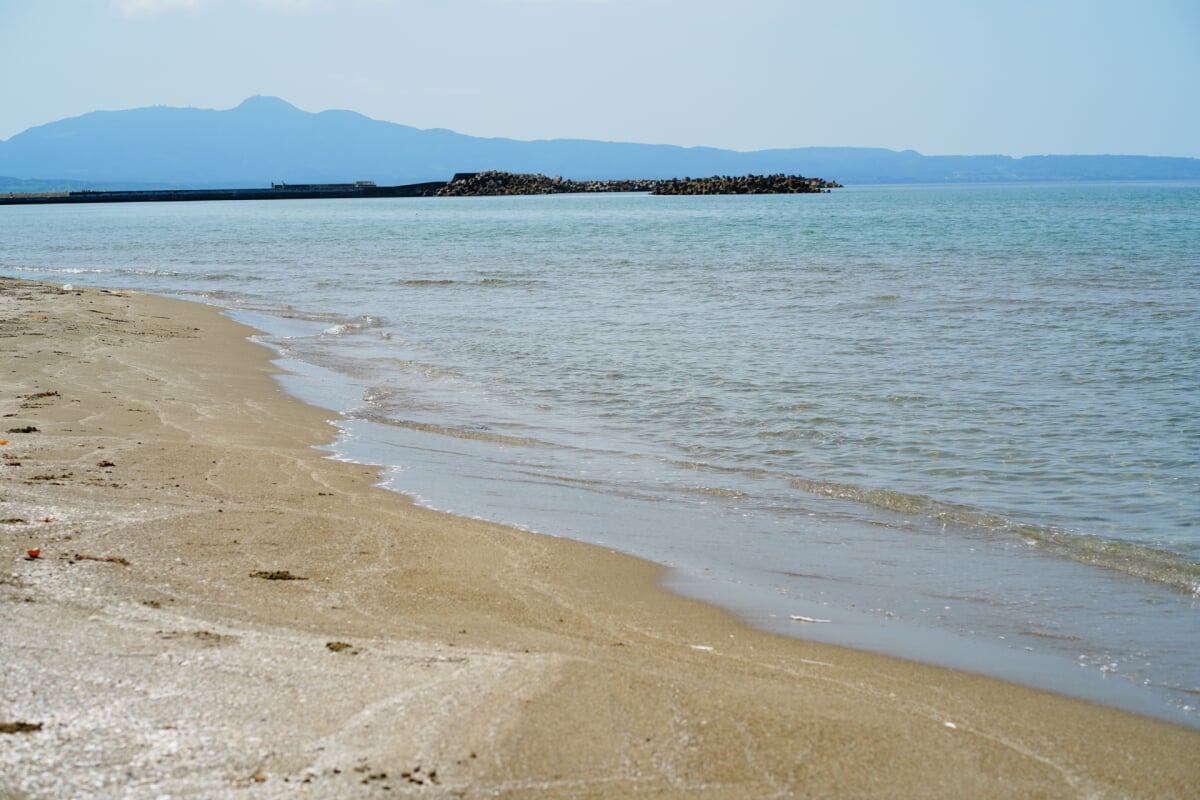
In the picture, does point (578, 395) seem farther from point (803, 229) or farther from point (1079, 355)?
point (803, 229)

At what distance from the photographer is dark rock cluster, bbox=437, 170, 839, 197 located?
115m

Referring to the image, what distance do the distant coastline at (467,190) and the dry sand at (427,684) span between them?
366ft

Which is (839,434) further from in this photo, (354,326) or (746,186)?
(746,186)

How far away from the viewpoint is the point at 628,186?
470 ft

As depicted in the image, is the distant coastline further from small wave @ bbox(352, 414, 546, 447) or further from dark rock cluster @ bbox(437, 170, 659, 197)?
small wave @ bbox(352, 414, 546, 447)

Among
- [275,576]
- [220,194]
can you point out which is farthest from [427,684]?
[220,194]

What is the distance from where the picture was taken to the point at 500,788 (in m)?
3.06

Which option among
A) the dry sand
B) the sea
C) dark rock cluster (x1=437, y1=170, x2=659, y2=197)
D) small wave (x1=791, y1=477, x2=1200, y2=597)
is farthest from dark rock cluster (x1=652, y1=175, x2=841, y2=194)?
the dry sand

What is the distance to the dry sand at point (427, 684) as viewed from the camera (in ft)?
10.3

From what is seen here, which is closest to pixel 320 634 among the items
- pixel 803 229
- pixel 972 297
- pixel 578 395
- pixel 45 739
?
pixel 45 739

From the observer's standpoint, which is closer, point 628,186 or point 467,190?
point 467,190

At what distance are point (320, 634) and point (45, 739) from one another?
1.22 meters

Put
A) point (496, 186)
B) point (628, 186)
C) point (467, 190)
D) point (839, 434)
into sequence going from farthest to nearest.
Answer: point (628, 186), point (496, 186), point (467, 190), point (839, 434)

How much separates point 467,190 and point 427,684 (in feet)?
416
